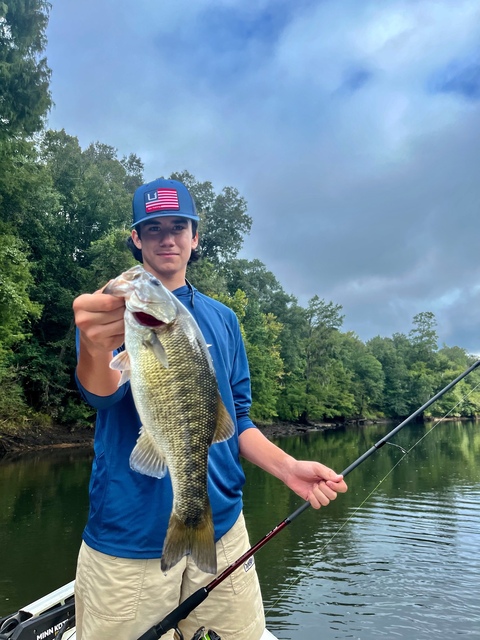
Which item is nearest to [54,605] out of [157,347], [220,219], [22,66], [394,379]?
[157,347]

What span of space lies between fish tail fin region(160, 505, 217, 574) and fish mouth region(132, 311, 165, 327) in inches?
26.8

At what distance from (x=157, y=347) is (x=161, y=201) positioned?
0.85 metres

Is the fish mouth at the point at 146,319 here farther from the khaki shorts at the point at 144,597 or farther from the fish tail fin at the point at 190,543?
the khaki shorts at the point at 144,597

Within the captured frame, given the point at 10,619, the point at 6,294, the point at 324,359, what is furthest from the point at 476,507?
the point at 324,359

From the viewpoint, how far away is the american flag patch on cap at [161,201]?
2.29 meters

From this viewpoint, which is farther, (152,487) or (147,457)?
(152,487)

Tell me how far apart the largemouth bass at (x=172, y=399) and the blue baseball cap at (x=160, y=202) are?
58cm

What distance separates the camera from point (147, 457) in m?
1.78

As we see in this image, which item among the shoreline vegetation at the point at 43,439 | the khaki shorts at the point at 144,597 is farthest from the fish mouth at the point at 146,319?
the shoreline vegetation at the point at 43,439

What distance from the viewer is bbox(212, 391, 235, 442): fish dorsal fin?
1910 mm

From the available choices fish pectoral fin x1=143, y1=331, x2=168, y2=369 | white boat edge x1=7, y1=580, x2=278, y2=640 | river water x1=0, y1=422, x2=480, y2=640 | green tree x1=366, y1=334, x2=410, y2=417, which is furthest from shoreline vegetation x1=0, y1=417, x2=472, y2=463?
green tree x1=366, y1=334, x2=410, y2=417

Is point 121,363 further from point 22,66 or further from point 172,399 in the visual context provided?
point 22,66

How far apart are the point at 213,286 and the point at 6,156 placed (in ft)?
61.2

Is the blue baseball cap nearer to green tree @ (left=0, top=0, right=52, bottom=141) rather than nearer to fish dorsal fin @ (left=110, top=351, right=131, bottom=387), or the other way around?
fish dorsal fin @ (left=110, top=351, right=131, bottom=387)
